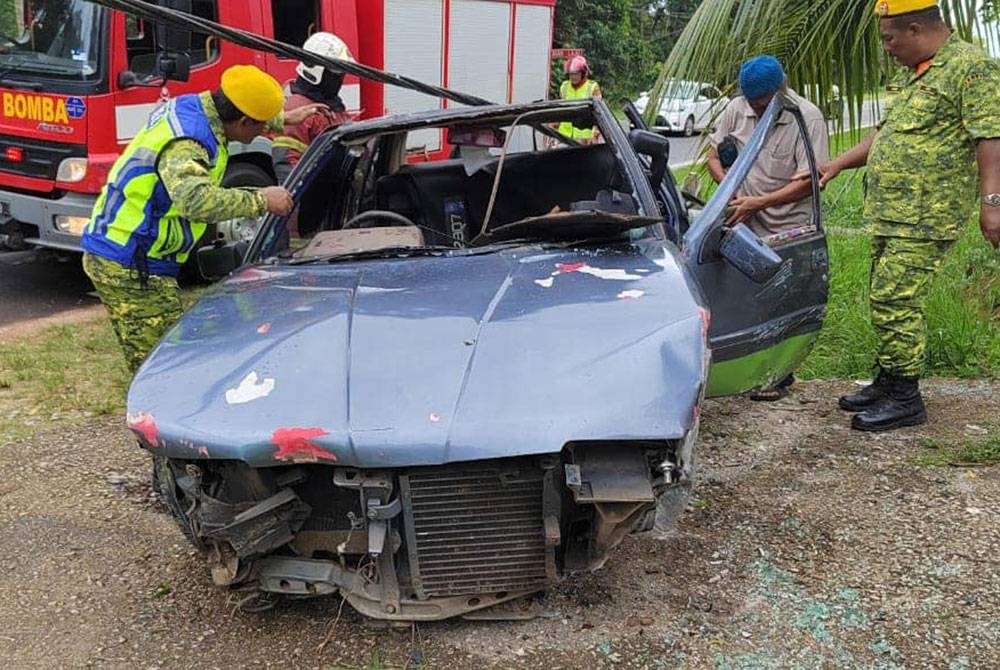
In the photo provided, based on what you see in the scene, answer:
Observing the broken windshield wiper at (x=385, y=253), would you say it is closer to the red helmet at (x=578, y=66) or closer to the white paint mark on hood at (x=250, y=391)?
the white paint mark on hood at (x=250, y=391)

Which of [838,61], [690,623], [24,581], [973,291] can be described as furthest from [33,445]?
[973,291]

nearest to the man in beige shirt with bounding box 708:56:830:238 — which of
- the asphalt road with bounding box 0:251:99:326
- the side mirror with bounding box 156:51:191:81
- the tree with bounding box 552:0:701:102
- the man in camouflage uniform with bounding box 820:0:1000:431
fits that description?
the man in camouflage uniform with bounding box 820:0:1000:431

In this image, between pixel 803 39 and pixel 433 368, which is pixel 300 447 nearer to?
Result: pixel 433 368

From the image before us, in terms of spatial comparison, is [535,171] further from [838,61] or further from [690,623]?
[690,623]

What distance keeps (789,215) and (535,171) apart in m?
1.14

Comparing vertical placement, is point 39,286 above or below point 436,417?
below

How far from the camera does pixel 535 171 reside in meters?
4.50

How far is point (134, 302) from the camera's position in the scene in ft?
12.8

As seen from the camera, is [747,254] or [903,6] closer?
[747,254]

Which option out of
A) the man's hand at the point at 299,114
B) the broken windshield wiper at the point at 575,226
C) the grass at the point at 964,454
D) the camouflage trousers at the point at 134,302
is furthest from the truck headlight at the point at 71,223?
the grass at the point at 964,454

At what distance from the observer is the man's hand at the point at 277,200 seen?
11.9ft

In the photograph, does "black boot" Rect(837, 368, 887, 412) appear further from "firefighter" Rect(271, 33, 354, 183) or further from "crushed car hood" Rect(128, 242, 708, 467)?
"firefighter" Rect(271, 33, 354, 183)

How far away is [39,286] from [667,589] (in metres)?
5.59

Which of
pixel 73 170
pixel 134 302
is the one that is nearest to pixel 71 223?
pixel 73 170
